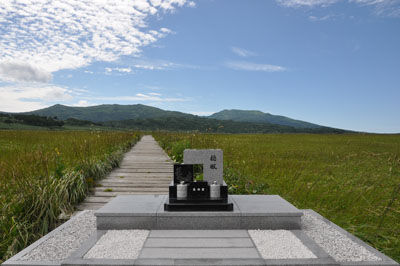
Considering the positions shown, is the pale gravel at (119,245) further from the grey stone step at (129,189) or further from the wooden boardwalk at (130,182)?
the grey stone step at (129,189)

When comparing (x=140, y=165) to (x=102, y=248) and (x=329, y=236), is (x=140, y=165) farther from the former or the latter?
(x=329, y=236)

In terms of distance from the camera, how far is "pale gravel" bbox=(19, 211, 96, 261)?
325 centimetres

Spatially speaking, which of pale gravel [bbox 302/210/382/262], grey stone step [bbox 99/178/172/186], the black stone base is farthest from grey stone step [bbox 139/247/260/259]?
grey stone step [bbox 99/178/172/186]

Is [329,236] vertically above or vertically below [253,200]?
below

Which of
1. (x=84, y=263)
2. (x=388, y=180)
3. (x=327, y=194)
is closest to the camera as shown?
(x=84, y=263)

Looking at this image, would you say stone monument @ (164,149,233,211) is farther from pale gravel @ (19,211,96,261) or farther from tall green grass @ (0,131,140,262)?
tall green grass @ (0,131,140,262)

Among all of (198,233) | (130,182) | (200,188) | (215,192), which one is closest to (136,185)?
(130,182)

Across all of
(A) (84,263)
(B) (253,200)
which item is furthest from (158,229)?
(B) (253,200)

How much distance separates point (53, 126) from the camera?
50.3 meters

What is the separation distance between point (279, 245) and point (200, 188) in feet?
4.84

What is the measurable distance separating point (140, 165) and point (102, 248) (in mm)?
6622

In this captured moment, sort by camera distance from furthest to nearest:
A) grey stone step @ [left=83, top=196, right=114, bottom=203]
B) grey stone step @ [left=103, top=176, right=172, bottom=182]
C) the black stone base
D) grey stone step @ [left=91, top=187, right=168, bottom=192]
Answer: grey stone step @ [left=103, top=176, right=172, bottom=182]
grey stone step @ [left=91, top=187, right=168, bottom=192]
grey stone step @ [left=83, top=196, right=114, bottom=203]
the black stone base

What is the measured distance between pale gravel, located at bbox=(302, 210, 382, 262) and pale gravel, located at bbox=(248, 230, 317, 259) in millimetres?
366

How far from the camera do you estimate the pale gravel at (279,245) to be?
316 cm
